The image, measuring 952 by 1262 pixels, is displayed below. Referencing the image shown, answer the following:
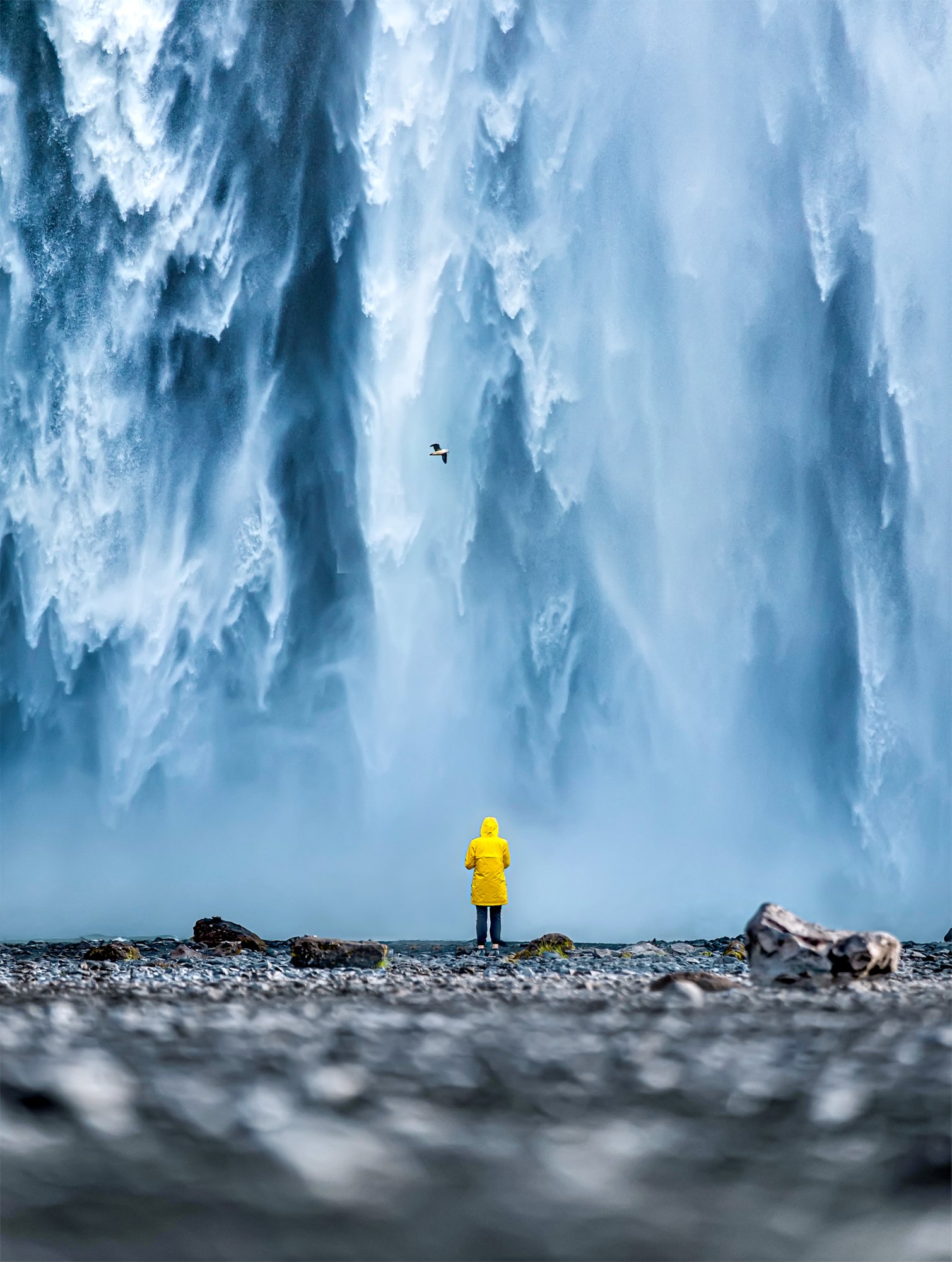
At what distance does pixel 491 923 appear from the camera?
16938mm

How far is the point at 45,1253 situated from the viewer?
121 inches

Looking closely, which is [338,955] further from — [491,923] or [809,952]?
[809,952]

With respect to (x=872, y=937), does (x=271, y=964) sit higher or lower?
lower

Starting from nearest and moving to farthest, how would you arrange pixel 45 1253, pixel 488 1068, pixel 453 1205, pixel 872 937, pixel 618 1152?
pixel 45 1253 → pixel 453 1205 → pixel 618 1152 → pixel 488 1068 → pixel 872 937

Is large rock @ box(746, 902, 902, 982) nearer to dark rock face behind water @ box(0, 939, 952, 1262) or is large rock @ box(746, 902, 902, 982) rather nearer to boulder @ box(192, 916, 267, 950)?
dark rock face behind water @ box(0, 939, 952, 1262)

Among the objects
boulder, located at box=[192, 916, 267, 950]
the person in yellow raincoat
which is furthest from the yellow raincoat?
boulder, located at box=[192, 916, 267, 950]

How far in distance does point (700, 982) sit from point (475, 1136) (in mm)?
A: 5995

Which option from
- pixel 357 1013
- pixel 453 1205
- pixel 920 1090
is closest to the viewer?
pixel 453 1205

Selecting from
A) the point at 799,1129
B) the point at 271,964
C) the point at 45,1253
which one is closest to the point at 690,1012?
the point at 799,1129

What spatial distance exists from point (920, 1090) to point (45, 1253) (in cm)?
349

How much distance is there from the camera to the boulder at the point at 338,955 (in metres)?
14.1

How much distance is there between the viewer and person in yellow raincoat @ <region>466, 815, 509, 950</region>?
16.6 m

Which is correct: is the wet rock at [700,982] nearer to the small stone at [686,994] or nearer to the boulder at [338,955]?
the small stone at [686,994]

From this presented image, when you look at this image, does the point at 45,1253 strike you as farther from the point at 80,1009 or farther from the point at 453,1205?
the point at 80,1009
